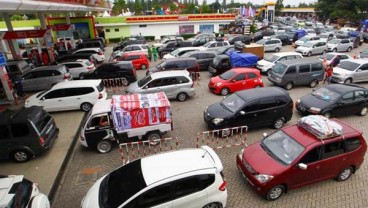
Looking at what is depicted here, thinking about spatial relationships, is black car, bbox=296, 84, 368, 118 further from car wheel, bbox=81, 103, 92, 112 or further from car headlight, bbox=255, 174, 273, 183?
car wheel, bbox=81, 103, 92, 112

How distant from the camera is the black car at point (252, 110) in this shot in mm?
10734

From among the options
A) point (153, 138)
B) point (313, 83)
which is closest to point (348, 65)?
point (313, 83)

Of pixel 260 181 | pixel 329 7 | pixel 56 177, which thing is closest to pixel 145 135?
pixel 56 177

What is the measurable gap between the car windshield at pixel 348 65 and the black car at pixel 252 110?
8877 millimetres

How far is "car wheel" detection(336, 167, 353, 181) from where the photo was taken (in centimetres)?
801

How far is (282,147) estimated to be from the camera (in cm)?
779

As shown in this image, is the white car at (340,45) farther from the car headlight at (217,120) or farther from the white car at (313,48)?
the car headlight at (217,120)

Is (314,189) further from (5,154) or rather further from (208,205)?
(5,154)

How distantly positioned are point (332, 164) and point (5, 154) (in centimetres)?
1096

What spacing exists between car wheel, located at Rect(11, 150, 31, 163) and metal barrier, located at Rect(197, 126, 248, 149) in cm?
Answer: 638

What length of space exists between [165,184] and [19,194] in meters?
3.59

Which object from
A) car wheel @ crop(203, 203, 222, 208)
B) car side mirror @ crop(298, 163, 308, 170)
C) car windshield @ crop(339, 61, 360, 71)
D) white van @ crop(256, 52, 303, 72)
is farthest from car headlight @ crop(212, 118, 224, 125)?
car windshield @ crop(339, 61, 360, 71)

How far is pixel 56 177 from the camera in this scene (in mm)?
8672

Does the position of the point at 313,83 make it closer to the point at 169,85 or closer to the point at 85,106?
the point at 169,85
